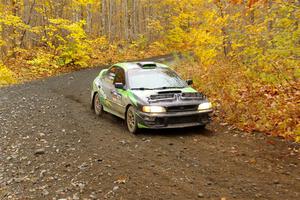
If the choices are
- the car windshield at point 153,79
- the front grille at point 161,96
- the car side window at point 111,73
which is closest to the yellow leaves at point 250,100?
the car windshield at point 153,79

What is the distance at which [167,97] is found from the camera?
963cm

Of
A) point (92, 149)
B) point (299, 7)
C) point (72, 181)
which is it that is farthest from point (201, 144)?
point (299, 7)

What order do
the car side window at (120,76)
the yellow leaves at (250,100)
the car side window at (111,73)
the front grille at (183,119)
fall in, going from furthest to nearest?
the car side window at (111,73), the car side window at (120,76), the yellow leaves at (250,100), the front grille at (183,119)

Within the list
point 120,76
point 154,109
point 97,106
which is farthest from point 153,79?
point 97,106

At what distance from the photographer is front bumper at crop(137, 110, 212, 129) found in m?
9.37

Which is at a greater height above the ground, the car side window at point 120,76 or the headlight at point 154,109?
the car side window at point 120,76

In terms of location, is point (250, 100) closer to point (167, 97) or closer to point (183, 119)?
point (183, 119)

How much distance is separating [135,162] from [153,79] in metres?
3.66

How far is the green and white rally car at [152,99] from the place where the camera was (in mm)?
9414

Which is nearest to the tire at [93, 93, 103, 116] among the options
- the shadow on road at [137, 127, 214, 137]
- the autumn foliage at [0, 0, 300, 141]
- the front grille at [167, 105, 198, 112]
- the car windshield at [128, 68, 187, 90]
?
the car windshield at [128, 68, 187, 90]

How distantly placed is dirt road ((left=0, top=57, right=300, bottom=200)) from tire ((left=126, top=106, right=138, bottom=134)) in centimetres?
21

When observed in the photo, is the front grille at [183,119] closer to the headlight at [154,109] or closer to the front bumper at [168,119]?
the front bumper at [168,119]

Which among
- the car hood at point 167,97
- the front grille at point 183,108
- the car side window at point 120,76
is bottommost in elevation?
the front grille at point 183,108

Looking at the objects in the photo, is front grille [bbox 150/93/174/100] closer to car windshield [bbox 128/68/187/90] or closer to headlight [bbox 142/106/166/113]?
headlight [bbox 142/106/166/113]
